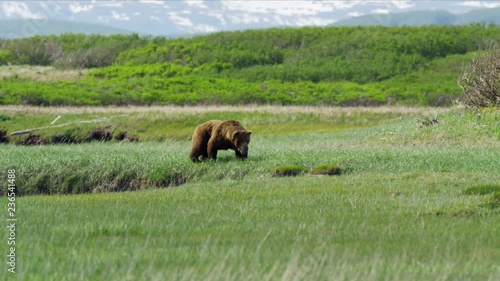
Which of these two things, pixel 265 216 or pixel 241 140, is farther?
pixel 241 140

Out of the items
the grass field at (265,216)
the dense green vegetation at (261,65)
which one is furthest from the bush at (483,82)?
the dense green vegetation at (261,65)

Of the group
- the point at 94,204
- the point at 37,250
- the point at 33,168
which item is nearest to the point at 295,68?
the point at 33,168

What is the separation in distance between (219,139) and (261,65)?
76475 mm

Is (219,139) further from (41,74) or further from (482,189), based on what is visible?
(41,74)

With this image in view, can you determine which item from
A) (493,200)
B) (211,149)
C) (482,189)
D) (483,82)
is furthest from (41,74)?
(493,200)

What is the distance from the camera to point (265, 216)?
13.1 meters

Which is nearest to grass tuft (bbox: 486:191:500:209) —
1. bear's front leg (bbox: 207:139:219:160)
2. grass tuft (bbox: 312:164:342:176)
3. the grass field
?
the grass field

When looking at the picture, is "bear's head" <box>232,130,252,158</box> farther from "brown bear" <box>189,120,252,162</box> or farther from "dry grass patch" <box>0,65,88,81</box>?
A: "dry grass patch" <box>0,65,88,81</box>

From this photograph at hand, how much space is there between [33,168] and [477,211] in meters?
14.2

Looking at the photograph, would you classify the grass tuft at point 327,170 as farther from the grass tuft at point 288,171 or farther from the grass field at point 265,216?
the grass tuft at point 288,171

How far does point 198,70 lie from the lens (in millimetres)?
91625

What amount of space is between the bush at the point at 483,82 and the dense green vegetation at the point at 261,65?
30500 millimetres

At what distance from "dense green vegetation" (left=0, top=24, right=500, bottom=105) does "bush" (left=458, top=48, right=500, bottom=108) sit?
3050 cm

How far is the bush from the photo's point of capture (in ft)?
113
